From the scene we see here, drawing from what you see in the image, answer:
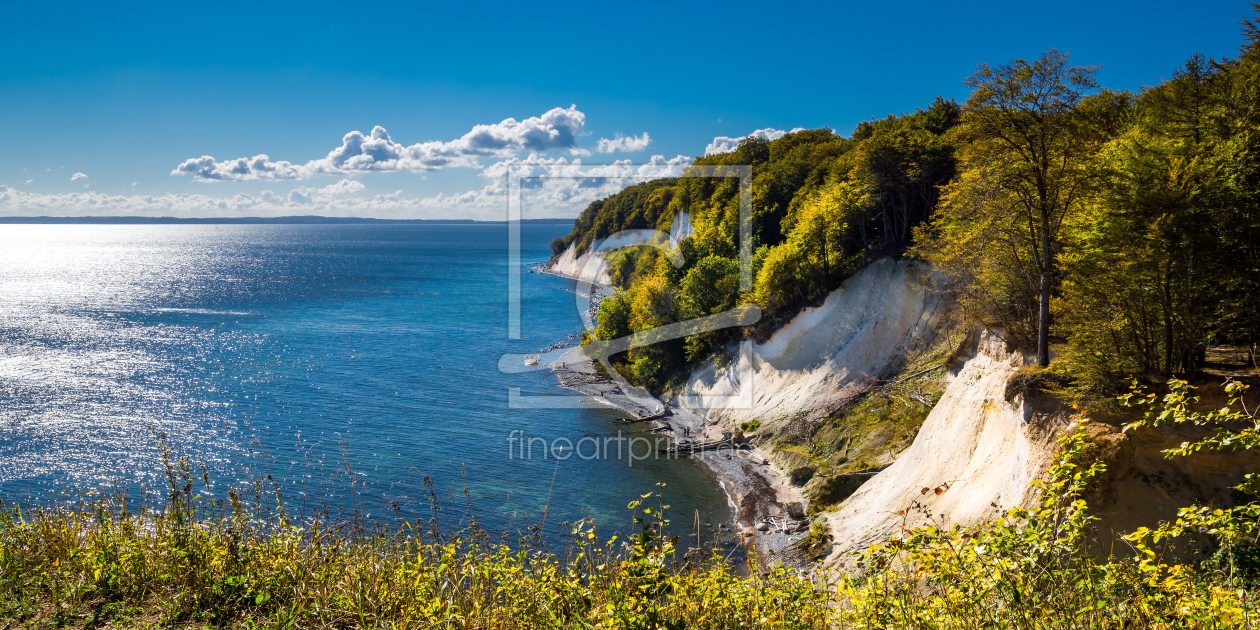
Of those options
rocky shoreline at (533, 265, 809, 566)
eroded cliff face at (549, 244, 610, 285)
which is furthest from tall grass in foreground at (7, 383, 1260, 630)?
eroded cliff face at (549, 244, 610, 285)

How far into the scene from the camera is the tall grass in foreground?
6.23m

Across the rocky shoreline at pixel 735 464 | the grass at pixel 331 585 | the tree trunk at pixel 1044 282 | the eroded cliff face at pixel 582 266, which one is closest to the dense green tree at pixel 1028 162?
the tree trunk at pixel 1044 282

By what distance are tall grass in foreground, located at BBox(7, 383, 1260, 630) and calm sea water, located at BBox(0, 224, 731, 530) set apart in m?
2.15

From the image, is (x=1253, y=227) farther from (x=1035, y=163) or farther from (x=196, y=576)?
(x=196, y=576)

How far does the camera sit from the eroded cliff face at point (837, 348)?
124 ft

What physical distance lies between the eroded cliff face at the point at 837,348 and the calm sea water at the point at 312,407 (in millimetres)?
7324

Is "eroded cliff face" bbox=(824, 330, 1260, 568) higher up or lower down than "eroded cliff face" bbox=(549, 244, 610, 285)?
lower down

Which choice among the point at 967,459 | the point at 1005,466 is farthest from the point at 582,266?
the point at 1005,466

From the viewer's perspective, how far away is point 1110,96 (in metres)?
45.5

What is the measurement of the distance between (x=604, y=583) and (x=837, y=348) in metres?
35.8

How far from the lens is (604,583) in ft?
25.1

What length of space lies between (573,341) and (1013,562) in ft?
228

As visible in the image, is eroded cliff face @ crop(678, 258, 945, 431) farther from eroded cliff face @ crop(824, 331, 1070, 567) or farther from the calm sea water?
the calm sea water

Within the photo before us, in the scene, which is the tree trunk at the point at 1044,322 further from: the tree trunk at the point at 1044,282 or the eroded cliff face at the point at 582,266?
the eroded cliff face at the point at 582,266
